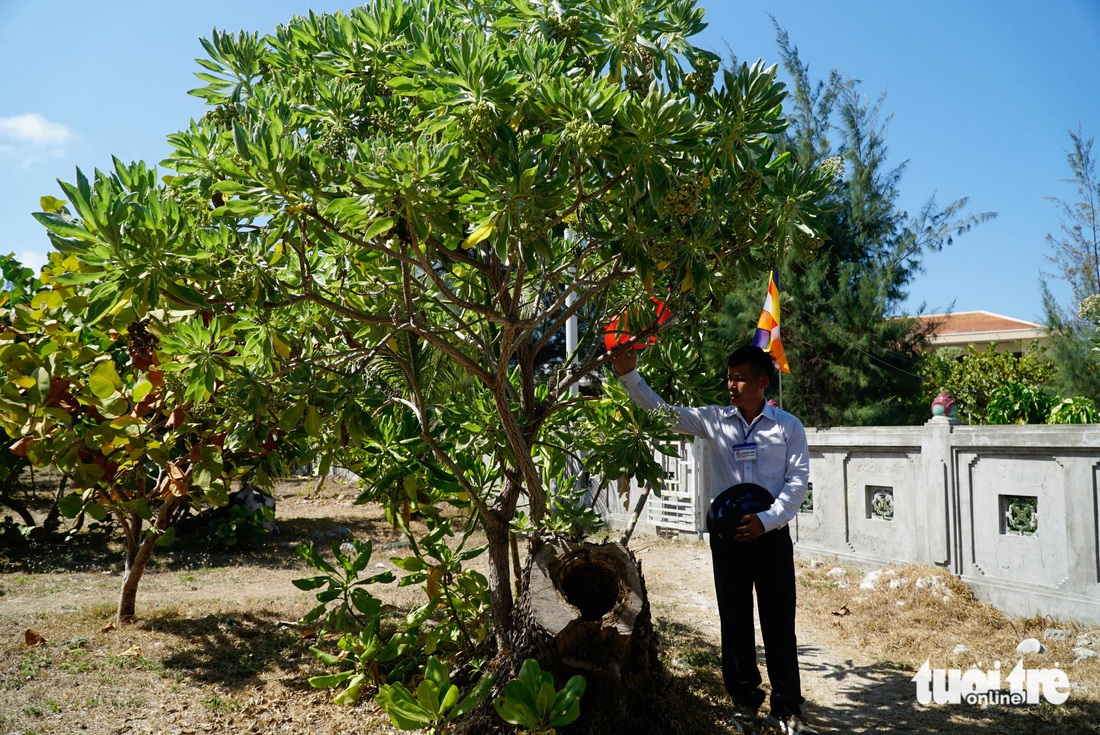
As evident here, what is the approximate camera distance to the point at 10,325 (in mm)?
3992

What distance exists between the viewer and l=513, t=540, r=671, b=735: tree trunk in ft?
10.2

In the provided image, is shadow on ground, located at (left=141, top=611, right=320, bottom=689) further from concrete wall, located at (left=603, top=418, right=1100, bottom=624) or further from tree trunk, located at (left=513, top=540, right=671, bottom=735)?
concrete wall, located at (left=603, top=418, right=1100, bottom=624)

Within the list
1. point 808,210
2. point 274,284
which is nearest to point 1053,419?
point 808,210

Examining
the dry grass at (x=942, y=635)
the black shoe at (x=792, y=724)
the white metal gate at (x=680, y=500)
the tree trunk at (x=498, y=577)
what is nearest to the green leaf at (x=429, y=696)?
the tree trunk at (x=498, y=577)

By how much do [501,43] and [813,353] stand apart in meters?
13.4

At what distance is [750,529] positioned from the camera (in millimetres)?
3332

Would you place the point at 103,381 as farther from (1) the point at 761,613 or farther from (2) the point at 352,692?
(1) the point at 761,613

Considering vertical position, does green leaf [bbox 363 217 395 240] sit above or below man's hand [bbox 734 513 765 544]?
above

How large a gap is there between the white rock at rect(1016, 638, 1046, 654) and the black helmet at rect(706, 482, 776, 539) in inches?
117

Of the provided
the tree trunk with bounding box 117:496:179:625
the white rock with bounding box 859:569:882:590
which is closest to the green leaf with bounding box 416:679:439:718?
the tree trunk with bounding box 117:496:179:625

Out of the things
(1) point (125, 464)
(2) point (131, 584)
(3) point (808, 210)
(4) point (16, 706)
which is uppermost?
(3) point (808, 210)

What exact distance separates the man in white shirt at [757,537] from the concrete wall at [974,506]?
2.93 feet

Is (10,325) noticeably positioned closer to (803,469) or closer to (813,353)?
(803,469)

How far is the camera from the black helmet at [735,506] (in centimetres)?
346
